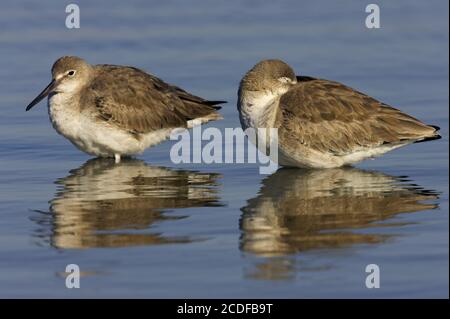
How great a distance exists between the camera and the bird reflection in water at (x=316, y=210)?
10.9m

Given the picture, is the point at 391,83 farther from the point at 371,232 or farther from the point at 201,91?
the point at 371,232

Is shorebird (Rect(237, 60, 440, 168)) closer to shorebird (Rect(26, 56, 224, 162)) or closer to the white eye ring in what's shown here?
the white eye ring

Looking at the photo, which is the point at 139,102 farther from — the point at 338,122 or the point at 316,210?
the point at 316,210

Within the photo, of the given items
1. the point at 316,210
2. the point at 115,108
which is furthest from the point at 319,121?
the point at 115,108

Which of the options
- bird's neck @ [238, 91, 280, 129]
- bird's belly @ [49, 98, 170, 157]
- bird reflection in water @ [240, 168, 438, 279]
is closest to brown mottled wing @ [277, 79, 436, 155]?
bird's neck @ [238, 91, 280, 129]

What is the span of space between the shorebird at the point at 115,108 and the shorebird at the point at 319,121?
141 cm

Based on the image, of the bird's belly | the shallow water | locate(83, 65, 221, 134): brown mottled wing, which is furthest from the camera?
locate(83, 65, 221, 134): brown mottled wing

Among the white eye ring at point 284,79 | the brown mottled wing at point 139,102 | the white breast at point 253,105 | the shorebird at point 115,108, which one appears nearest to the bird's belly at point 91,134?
the shorebird at point 115,108

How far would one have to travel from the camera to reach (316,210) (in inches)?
A: 479

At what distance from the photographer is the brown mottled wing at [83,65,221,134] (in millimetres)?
14969

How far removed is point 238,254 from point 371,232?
1340 millimetres

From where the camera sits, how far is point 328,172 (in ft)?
46.0

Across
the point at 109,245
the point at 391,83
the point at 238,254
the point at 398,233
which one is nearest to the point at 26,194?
the point at 109,245

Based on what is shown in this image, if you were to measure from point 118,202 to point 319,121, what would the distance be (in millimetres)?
2682
